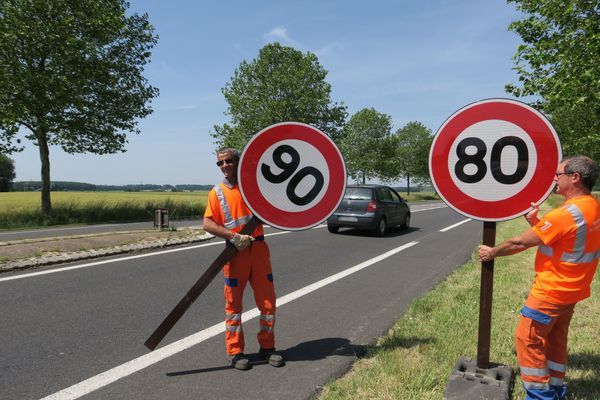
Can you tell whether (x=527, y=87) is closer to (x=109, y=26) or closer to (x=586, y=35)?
(x=586, y=35)

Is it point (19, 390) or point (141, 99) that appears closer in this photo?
point (19, 390)

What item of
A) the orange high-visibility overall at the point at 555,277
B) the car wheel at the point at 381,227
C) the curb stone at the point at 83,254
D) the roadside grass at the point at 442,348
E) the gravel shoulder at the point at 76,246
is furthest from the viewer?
the car wheel at the point at 381,227

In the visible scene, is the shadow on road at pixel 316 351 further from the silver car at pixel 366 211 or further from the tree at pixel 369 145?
the tree at pixel 369 145

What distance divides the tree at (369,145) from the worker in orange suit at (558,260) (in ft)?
175

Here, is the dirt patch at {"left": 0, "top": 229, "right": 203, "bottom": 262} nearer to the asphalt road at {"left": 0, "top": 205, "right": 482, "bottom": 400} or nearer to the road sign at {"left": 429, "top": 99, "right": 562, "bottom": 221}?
Answer: the asphalt road at {"left": 0, "top": 205, "right": 482, "bottom": 400}

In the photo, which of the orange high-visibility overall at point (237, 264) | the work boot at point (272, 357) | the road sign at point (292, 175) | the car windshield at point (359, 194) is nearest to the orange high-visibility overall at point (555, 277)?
the road sign at point (292, 175)

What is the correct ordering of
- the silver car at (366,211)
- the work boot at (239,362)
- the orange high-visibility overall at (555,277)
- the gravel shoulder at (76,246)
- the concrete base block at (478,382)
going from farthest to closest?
1. the silver car at (366,211)
2. the gravel shoulder at (76,246)
3. the work boot at (239,362)
4. the concrete base block at (478,382)
5. the orange high-visibility overall at (555,277)

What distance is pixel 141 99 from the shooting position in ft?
69.4

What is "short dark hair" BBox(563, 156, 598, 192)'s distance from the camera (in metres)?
2.38

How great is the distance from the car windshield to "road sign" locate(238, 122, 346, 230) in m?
10.3

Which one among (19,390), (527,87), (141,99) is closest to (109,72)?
(141,99)

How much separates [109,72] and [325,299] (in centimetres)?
1852

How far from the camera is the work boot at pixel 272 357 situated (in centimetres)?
347

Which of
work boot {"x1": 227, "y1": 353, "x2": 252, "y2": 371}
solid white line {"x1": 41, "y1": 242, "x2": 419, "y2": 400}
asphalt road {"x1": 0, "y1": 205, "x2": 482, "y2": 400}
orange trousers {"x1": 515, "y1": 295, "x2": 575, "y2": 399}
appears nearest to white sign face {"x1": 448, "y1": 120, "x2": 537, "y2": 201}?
orange trousers {"x1": 515, "y1": 295, "x2": 575, "y2": 399}
